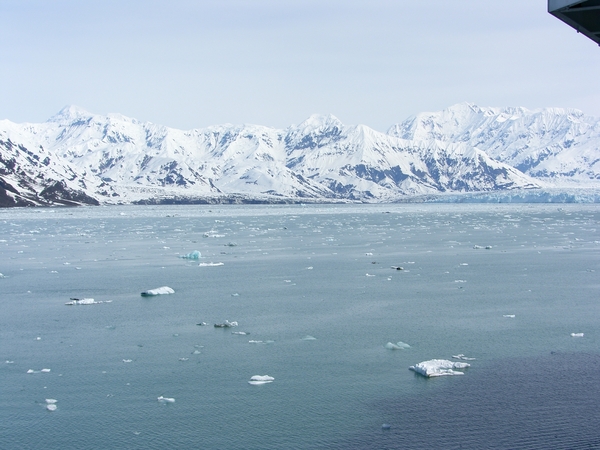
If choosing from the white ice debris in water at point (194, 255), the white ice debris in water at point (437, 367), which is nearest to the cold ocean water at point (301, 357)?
the white ice debris in water at point (437, 367)

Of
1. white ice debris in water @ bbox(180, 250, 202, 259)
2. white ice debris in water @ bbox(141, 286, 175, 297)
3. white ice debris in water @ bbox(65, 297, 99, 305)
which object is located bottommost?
white ice debris in water @ bbox(65, 297, 99, 305)

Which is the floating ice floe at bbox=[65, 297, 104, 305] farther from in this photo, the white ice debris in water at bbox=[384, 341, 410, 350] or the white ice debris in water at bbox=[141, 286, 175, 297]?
the white ice debris in water at bbox=[384, 341, 410, 350]

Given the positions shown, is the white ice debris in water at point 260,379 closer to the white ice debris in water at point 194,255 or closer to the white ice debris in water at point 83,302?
the white ice debris in water at point 83,302

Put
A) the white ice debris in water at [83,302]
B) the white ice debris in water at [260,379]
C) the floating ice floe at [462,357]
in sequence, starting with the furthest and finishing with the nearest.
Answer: the white ice debris in water at [83,302], the floating ice floe at [462,357], the white ice debris in water at [260,379]

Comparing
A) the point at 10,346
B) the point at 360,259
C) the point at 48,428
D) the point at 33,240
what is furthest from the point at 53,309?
the point at 33,240

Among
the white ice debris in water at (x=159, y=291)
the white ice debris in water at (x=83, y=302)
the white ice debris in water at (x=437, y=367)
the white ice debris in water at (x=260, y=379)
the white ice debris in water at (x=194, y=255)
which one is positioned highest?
the white ice debris in water at (x=194, y=255)

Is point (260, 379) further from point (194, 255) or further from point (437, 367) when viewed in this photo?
point (194, 255)

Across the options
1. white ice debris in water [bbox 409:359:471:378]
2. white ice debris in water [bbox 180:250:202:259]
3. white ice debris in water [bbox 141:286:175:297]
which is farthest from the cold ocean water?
white ice debris in water [bbox 180:250:202:259]
